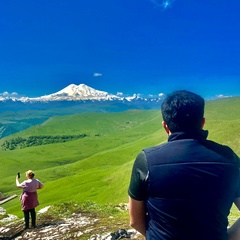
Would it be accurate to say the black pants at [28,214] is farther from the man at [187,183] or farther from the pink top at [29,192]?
the man at [187,183]

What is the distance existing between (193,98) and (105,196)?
2572 inches

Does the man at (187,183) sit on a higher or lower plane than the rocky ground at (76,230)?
higher

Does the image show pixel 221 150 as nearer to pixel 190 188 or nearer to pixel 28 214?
pixel 190 188

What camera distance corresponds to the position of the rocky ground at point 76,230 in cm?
1556

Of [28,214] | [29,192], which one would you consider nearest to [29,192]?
[29,192]

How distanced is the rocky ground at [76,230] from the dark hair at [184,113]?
1072 centimetres

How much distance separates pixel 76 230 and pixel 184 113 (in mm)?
14060

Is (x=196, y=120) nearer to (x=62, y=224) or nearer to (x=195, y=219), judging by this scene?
(x=195, y=219)

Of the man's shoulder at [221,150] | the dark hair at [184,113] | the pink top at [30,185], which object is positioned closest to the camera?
the man's shoulder at [221,150]

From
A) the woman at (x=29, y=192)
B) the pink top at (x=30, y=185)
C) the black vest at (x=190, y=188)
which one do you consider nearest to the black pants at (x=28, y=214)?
the woman at (x=29, y=192)

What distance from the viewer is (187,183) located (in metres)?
5.20

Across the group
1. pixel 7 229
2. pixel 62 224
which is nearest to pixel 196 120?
pixel 62 224

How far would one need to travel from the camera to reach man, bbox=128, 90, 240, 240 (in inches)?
205

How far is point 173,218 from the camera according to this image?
527 centimetres
